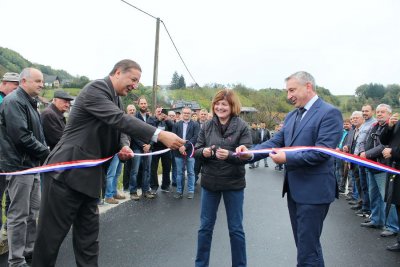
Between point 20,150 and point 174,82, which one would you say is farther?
point 174,82

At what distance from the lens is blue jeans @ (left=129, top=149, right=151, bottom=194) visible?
7938 mm

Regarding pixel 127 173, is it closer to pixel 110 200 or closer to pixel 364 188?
pixel 110 200

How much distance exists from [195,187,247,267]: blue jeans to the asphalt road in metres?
0.57

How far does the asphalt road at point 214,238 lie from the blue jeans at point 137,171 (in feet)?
1.52

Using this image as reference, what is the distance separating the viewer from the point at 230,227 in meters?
3.78

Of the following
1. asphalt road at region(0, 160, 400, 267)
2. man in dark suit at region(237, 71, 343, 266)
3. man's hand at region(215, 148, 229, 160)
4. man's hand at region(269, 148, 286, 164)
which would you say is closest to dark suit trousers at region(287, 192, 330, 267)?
man in dark suit at region(237, 71, 343, 266)

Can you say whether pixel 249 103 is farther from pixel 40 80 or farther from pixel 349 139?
pixel 40 80

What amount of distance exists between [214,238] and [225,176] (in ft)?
6.43

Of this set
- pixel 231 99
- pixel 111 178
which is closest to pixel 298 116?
pixel 231 99

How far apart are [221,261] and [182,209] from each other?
2.91 meters

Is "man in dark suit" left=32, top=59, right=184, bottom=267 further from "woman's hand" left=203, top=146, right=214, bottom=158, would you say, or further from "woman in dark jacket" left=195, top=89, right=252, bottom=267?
"woman in dark jacket" left=195, top=89, right=252, bottom=267

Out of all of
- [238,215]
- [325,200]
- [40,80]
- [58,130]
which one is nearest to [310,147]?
[325,200]

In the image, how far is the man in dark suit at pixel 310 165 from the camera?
121 inches

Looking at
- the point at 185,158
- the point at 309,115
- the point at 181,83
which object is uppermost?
the point at 181,83
